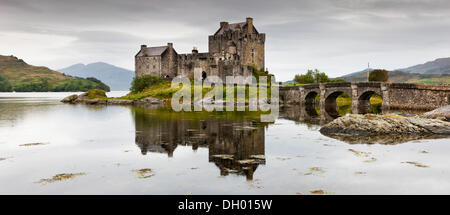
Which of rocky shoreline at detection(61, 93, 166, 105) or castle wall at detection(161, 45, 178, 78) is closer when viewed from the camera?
rocky shoreline at detection(61, 93, 166, 105)

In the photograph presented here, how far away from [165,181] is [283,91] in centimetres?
4761

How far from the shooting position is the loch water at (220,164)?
32.3ft

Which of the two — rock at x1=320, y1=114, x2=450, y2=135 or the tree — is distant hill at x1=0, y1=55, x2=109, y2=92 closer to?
the tree

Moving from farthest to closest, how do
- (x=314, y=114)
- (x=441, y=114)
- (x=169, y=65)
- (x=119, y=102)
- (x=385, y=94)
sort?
(x=169, y=65) < (x=119, y=102) < (x=385, y=94) < (x=314, y=114) < (x=441, y=114)

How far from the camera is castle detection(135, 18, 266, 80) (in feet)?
196

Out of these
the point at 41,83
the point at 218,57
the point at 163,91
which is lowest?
the point at 163,91

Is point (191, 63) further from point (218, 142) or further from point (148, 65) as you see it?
point (218, 142)

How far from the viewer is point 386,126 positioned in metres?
19.7

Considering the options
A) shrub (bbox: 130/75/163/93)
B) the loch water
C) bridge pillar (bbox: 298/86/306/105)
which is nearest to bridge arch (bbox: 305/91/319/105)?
bridge pillar (bbox: 298/86/306/105)

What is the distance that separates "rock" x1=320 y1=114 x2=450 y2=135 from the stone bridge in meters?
13.7

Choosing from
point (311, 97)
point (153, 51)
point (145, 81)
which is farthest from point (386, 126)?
point (153, 51)

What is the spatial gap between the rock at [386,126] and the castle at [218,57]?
1507 inches

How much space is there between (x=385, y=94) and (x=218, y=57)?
27773 mm
